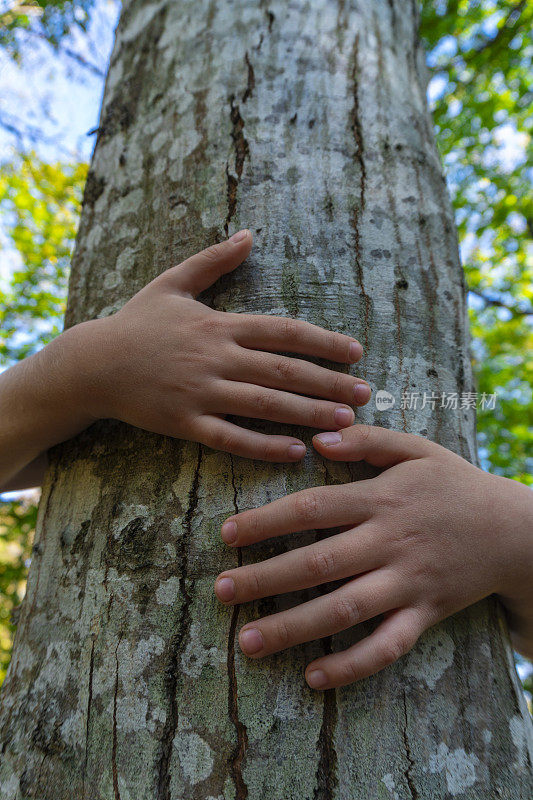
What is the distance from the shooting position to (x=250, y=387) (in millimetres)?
1128

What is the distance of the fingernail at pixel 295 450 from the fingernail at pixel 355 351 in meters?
0.25

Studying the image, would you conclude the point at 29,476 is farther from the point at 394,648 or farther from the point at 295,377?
the point at 394,648

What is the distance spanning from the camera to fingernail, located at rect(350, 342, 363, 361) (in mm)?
1174

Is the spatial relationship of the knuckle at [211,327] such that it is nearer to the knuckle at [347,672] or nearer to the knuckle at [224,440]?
the knuckle at [224,440]

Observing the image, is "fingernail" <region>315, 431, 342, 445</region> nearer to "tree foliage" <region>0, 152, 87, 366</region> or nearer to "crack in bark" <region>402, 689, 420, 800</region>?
"crack in bark" <region>402, 689, 420, 800</region>

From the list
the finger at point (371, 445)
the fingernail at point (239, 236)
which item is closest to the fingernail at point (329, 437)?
the finger at point (371, 445)

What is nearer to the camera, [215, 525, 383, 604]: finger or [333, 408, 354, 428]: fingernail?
[215, 525, 383, 604]: finger

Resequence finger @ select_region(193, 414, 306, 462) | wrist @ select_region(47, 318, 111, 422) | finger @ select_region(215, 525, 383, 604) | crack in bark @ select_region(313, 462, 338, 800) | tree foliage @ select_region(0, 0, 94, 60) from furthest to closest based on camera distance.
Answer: tree foliage @ select_region(0, 0, 94, 60) < wrist @ select_region(47, 318, 111, 422) < finger @ select_region(193, 414, 306, 462) < finger @ select_region(215, 525, 383, 604) < crack in bark @ select_region(313, 462, 338, 800)

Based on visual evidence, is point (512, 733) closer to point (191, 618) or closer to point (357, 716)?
point (357, 716)

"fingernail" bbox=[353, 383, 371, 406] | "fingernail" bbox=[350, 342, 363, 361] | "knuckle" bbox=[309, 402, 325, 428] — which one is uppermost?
"fingernail" bbox=[350, 342, 363, 361]

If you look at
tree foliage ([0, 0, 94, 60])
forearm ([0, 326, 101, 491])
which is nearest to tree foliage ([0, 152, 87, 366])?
tree foliage ([0, 0, 94, 60])

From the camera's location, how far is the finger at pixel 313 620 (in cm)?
92

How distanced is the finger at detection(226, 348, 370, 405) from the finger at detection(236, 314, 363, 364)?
3 centimetres

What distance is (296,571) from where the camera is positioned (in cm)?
96
